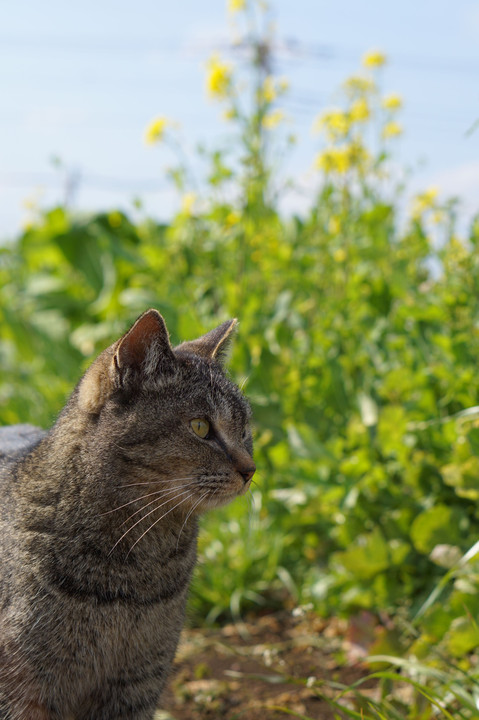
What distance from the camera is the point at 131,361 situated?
1.92 m

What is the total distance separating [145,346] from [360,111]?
306 cm

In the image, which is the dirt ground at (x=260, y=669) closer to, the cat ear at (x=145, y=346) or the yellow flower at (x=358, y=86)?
the cat ear at (x=145, y=346)

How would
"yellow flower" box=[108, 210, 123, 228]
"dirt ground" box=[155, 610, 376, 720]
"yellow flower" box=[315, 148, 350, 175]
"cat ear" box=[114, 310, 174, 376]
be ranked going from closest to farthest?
"cat ear" box=[114, 310, 174, 376] → "dirt ground" box=[155, 610, 376, 720] → "yellow flower" box=[315, 148, 350, 175] → "yellow flower" box=[108, 210, 123, 228]

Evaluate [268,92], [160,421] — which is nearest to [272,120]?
[268,92]

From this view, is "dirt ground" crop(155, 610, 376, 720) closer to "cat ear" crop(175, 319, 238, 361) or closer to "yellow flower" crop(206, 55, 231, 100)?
"cat ear" crop(175, 319, 238, 361)

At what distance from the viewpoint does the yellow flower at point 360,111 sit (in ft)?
14.4

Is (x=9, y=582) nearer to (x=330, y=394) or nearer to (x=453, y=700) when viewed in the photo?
(x=453, y=700)

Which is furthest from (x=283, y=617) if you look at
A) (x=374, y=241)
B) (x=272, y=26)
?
(x=272, y=26)

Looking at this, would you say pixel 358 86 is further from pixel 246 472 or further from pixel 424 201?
pixel 246 472

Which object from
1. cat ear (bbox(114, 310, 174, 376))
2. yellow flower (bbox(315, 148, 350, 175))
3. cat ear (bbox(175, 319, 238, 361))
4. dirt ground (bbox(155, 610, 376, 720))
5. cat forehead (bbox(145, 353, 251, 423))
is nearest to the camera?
cat ear (bbox(114, 310, 174, 376))

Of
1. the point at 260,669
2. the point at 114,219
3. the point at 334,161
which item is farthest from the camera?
the point at 114,219

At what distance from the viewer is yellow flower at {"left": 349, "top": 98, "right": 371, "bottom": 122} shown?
14.4 ft

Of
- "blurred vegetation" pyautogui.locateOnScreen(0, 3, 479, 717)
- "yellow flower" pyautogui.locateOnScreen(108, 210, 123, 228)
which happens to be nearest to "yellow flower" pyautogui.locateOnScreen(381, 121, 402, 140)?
"blurred vegetation" pyautogui.locateOnScreen(0, 3, 479, 717)

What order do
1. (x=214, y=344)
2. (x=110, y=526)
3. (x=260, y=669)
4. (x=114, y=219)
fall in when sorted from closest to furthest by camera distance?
(x=110, y=526) < (x=214, y=344) < (x=260, y=669) < (x=114, y=219)
